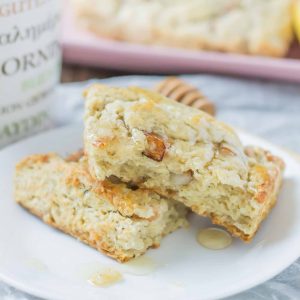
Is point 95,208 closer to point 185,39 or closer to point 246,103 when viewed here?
point 246,103

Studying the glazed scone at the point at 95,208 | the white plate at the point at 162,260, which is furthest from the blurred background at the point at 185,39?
the glazed scone at the point at 95,208

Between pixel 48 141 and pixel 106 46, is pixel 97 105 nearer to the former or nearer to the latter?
pixel 48 141

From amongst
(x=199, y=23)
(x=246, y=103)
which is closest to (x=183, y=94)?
(x=246, y=103)

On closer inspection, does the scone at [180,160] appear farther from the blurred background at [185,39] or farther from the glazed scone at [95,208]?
the blurred background at [185,39]

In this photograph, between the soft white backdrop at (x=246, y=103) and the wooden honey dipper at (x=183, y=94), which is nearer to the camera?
the wooden honey dipper at (x=183, y=94)

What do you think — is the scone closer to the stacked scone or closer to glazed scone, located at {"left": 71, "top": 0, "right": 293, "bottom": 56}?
the stacked scone

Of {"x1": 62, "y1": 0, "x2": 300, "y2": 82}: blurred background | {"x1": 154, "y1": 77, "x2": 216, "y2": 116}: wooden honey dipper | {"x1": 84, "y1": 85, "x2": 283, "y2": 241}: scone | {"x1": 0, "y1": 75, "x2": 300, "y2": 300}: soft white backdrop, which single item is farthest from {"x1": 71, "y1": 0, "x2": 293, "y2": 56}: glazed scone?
{"x1": 84, "y1": 85, "x2": 283, "y2": 241}: scone
